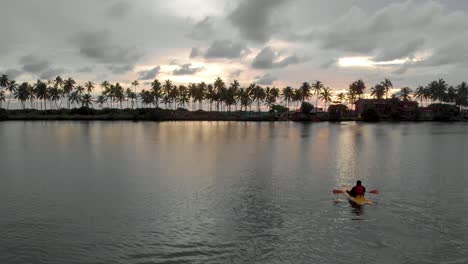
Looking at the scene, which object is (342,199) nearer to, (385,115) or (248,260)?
(248,260)

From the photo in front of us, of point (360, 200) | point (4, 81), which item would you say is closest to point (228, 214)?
point (360, 200)

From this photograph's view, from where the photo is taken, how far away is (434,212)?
79.2ft

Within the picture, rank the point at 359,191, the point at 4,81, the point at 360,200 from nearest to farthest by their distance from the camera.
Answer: the point at 360,200, the point at 359,191, the point at 4,81

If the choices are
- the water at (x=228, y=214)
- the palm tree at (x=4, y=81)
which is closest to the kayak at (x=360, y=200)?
the water at (x=228, y=214)

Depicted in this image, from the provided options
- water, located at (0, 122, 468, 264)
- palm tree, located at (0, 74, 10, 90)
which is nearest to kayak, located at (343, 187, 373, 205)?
water, located at (0, 122, 468, 264)

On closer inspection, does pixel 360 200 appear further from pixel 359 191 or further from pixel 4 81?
pixel 4 81

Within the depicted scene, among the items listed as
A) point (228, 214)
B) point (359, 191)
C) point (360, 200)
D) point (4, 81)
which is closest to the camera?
point (228, 214)

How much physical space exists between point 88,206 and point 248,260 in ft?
45.2

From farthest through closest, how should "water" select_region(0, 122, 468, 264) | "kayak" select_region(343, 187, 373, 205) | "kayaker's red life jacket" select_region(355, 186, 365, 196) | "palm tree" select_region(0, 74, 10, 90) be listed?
"palm tree" select_region(0, 74, 10, 90)
"kayaker's red life jacket" select_region(355, 186, 365, 196)
"kayak" select_region(343, 187, 373, 205)
"water" select_region(0, 122, 468, 264)

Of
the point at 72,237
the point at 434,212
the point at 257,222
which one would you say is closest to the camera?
the point at 72,237

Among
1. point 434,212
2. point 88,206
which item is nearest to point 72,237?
point 88,206

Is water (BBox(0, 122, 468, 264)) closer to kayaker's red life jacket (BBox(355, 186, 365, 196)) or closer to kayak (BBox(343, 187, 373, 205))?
kayak (BBox(343, 187, 373, 205))

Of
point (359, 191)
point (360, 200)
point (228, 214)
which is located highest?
point (359, 191)

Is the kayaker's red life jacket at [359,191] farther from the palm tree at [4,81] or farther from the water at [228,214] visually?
the palm tree at [4,81]
